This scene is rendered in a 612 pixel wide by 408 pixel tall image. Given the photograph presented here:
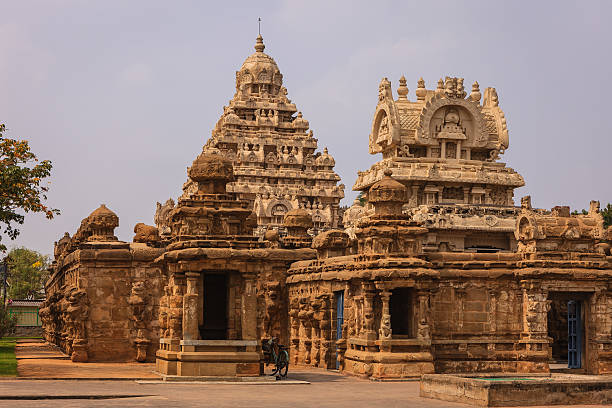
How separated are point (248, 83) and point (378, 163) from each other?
3209cm

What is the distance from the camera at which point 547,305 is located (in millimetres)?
29359

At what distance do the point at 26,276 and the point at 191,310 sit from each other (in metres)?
73.1

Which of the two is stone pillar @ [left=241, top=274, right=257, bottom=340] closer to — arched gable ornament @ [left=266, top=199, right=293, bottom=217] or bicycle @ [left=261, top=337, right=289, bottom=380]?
bicycle @ [left=261, top=337, right=289, bottom=380]

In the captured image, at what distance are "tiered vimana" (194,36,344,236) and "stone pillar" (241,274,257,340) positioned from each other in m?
42.7

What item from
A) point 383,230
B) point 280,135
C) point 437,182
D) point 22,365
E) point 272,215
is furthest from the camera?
point 280,135

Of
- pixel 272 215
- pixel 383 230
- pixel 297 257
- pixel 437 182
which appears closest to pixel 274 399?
pixel 383 230

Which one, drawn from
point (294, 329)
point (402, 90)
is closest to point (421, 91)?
point (402, 90)

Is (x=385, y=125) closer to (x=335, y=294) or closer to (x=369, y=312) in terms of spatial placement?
(x=335, y=294)

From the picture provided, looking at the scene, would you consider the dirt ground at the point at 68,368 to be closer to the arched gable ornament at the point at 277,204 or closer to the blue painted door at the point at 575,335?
the blue painted door at the point at 575,335

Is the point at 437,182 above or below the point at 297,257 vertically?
above

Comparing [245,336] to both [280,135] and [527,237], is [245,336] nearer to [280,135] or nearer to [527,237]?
[527,237]

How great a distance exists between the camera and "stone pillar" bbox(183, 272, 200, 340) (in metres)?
26.1

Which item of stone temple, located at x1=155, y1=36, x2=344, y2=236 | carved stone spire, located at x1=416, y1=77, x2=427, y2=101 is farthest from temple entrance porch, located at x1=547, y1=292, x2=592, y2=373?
stone temple, located at x1=155, y1=36, x2=344, y2=236

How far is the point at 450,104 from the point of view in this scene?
50.7 meters
